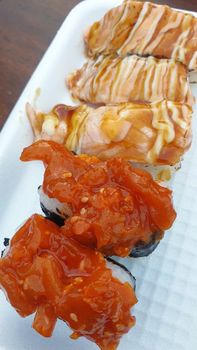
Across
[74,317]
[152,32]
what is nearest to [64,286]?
[74,317]

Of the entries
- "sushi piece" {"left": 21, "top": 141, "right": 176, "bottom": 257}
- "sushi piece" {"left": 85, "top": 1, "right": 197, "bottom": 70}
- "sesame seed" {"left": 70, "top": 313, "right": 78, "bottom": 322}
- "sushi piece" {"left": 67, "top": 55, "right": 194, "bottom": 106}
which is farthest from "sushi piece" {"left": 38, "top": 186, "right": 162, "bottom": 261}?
"sushi piece" {"left": 85, "top": 1, "right": 197, "bottom": 70}

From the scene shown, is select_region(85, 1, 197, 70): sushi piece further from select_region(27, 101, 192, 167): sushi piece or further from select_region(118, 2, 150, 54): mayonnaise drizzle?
select_region(27, 101, 192, 167): sushi piece

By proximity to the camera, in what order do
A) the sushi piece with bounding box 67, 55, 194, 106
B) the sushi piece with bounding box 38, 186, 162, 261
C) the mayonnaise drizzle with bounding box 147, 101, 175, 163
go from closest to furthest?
the sushi piece with bounding box 38, 186, 162, 261 < the mayonnaise drizzle with bounding box 147, 101, 175, 163 < the sushi piece with bounding box 67, 55, 194, 106

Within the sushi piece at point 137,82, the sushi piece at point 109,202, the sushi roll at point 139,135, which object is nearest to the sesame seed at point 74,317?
the sushi piece at point 109,202

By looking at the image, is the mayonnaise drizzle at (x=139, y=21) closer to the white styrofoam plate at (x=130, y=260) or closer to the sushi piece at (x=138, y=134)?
the white styrofoam plate at (x=130, y=260)

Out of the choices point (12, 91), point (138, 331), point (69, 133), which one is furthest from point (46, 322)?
point (12, 91)

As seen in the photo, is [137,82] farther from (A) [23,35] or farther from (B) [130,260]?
(A) [23,35]
